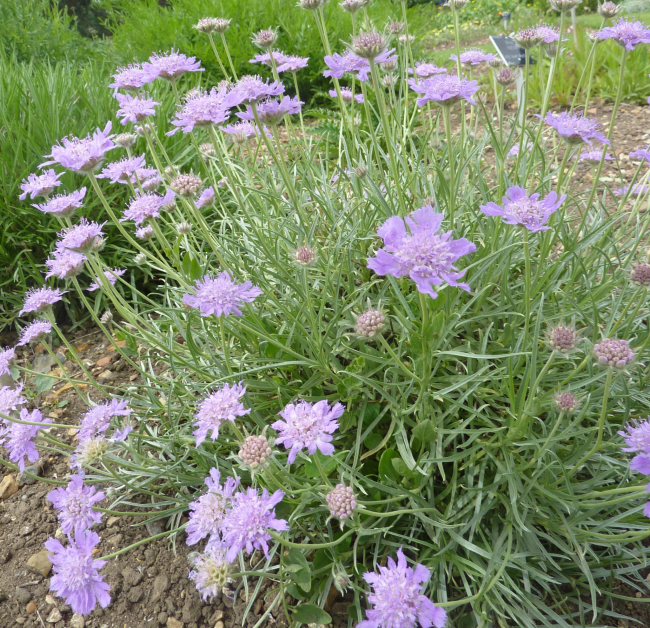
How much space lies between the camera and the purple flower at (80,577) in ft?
3.86

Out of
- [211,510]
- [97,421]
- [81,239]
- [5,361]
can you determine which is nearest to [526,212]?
[211,510]

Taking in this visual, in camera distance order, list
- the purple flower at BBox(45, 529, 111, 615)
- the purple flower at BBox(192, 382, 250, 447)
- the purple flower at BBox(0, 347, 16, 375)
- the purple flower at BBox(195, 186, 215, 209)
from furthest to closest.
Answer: the purple flower at BBox(195, 186, 215, 209) → the purple flower at BBox(0, 347, 16, 375) → the purple flower at BBox(192, 382, 250, 447) → the purple flower at BBox(45, 529, 111, 615)

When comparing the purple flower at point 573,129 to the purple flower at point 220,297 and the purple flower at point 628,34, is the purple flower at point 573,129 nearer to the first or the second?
the purple flower at point 628,34

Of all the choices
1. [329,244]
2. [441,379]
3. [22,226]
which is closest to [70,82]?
[22,226]

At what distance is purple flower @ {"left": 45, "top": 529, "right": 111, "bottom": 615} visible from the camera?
3.86 feet

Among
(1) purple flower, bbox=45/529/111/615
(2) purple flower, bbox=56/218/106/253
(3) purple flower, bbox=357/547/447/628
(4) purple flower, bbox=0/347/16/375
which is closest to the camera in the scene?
(3) purple flower, bbox=357/547/447/628

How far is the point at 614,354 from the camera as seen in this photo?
1081 millimetres

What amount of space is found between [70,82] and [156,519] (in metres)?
3.00

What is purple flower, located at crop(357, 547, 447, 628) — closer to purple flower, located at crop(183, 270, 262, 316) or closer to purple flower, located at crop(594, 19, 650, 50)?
purple flower, located at crop(183, 270, 262, 316)

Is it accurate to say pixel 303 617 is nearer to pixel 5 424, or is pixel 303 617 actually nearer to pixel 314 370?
pixel 314 370

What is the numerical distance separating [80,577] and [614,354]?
50.3 inches

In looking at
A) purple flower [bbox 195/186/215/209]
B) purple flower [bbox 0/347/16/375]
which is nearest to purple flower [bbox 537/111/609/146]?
→ purple flower [bbox 195/186/215/209]

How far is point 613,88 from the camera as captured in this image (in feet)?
14.9

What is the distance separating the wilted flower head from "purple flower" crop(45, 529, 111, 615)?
1.19m
